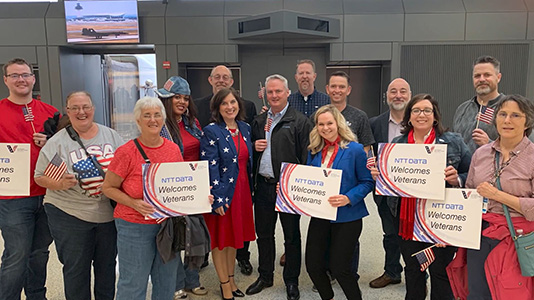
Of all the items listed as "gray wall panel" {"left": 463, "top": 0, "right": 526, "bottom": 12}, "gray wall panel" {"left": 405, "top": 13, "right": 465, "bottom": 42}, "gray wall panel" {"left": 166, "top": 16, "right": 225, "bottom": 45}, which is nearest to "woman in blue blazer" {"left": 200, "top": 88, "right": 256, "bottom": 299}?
"gray wall panel" {"left": 166, "top": 16, "right": 225, "bottom": 45}

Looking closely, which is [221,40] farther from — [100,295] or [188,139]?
[100,295]

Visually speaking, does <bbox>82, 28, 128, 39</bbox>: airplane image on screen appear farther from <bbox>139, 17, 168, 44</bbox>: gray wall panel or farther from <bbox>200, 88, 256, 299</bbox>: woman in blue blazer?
<bbox>200, 88, 256, 299</bbox>: woman in blue blazer

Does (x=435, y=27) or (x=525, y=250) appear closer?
(x=525, y=250)

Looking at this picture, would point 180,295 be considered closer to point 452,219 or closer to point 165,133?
point 165,133

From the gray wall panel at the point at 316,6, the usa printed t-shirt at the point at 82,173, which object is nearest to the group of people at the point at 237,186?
the usa printed t-shirt at the point at 82,173

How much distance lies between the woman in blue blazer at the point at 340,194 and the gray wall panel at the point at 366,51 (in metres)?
5.78

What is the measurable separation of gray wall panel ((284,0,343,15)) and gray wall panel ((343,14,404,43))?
329 millimetres

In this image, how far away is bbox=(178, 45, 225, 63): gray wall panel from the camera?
793 cm

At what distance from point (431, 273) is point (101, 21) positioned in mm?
8112

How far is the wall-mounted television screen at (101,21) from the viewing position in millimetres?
7758

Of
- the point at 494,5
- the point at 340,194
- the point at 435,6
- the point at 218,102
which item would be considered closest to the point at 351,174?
the point at 340,194

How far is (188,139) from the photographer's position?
281 cm

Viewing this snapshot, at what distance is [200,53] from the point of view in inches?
313

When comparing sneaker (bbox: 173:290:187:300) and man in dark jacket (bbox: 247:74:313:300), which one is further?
sneaker (bbox: 173:290:187:300)
